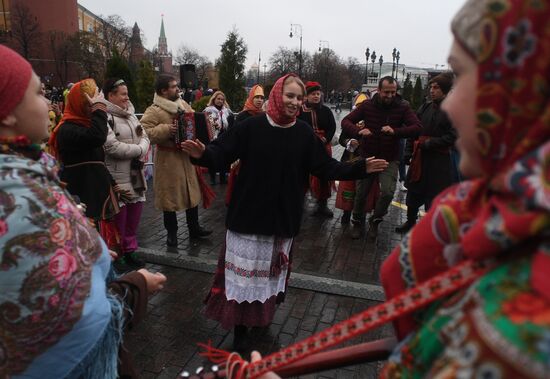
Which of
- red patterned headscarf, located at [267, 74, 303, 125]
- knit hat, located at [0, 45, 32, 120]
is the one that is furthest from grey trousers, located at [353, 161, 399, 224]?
knit hat, located at [0, 45, 32, 120]

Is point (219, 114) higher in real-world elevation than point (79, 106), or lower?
lower

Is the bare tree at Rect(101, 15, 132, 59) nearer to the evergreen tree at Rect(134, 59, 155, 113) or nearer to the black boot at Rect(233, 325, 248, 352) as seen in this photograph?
the evergreen tree at Rect(134, 59, 155, 113)

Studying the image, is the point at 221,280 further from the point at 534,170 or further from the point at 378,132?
the point at 378,132

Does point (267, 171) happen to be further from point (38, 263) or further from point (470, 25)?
point (470, 25)

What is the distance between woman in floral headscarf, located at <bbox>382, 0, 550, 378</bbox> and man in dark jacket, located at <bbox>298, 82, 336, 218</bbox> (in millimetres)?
5701

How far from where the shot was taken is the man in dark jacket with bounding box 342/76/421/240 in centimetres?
555

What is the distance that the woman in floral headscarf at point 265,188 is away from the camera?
9.78 feet

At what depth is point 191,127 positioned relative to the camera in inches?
178

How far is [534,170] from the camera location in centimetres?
65

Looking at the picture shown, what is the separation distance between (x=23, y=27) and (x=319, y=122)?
53.2 meters

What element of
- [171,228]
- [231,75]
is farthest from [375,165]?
[231,75]

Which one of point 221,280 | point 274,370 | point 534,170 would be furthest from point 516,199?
point 221,280

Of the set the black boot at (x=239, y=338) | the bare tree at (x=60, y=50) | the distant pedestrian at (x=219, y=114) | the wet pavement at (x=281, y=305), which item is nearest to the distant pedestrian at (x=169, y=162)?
the wet pavement at (x=281, y=305)

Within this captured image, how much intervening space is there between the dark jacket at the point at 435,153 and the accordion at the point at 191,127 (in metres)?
2.86
